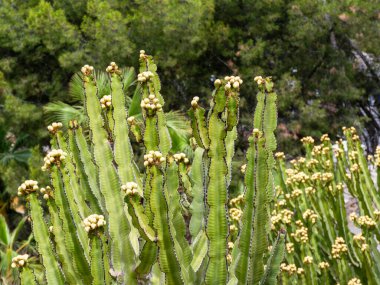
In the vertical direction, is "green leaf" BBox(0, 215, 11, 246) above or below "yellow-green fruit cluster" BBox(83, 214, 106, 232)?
below

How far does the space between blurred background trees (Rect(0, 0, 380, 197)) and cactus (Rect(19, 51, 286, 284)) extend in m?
→ 9.99

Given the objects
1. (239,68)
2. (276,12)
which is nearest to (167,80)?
(239,68)

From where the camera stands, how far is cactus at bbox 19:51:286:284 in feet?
8.80

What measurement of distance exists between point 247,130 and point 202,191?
1252 centimetres

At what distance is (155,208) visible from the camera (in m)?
2.64

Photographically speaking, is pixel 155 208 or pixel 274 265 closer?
pixel 155 208

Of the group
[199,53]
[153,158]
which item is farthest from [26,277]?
[199,53]

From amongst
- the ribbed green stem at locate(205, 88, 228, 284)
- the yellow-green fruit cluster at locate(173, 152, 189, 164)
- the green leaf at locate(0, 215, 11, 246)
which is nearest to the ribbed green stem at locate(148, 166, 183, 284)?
the ribbed green stem at locate(205, 88, 228, 284)

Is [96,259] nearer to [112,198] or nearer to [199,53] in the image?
[112,198]

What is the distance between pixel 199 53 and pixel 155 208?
41.1 ft

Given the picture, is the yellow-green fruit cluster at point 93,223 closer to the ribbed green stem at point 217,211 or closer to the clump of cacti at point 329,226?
the ribbed green stem at point 217,211

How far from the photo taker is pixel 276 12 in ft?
51.5

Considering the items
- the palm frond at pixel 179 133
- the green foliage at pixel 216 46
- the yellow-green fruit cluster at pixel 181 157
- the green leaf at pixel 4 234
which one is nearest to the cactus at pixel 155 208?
the yellow-green fruit cluster at pixel 181 157

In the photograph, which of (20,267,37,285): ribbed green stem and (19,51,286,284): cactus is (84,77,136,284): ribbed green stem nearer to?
(19,51,286,284): cactus
